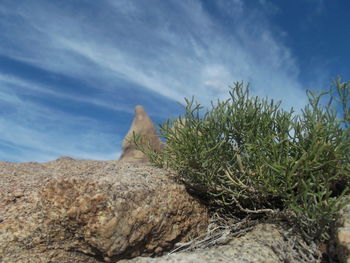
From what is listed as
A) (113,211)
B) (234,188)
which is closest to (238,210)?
(234,188)

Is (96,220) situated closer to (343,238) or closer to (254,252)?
(254,252)

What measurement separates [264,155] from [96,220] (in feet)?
6.48

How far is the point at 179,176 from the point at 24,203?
203 centimetres

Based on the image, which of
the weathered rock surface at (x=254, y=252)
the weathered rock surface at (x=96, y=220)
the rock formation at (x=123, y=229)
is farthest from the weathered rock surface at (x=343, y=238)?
the weathered rock surface at (x=96, y=220)

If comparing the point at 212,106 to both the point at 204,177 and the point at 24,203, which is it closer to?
the point at 204,177

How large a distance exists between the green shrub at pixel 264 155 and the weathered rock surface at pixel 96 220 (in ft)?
1.73

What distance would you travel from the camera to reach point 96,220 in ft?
11.9

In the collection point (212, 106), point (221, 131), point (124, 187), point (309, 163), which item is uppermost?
point (212, 106)

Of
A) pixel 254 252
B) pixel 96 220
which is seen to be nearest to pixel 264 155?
pixel 254 252

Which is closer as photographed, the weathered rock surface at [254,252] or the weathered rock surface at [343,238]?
the weathered rock surface at [343,238]

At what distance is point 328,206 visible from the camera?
11.0 feet

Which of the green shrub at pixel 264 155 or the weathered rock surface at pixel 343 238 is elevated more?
the green shrub at pixel 264 155

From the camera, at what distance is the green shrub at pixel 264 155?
3.62 metres

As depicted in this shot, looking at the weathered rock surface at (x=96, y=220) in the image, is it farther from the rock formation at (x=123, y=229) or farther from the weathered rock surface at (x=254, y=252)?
the weathered rock surface at (x=254, y=252)
